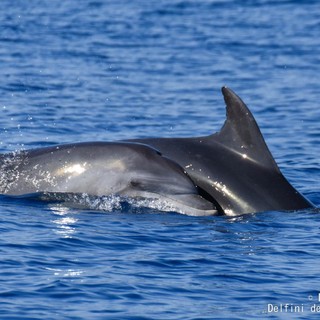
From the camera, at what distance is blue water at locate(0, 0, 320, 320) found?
13391 millimetres

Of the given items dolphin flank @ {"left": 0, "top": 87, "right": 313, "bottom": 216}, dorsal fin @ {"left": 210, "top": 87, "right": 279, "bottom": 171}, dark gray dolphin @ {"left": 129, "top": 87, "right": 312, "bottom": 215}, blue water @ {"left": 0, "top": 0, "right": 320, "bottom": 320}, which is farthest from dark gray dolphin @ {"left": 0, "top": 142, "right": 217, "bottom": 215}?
dorsal fin @ {"left": 210, "top": 87, "right": 279, "bottom": 171}

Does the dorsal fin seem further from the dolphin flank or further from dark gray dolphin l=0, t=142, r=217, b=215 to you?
dark gray dolphin l=0, t=142, r=217, b=215

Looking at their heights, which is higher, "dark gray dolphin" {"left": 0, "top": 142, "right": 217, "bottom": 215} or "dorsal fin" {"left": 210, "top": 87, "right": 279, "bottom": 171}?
"dorsal fin" {"left": 210, "top": 87, "right": 279, "bottom": 171}

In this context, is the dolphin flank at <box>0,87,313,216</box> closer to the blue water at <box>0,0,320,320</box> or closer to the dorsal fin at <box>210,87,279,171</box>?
the dorsal fin at <box>210,87,279,171</box>

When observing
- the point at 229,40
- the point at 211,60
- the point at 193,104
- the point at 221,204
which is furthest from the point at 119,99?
the point at 221,204

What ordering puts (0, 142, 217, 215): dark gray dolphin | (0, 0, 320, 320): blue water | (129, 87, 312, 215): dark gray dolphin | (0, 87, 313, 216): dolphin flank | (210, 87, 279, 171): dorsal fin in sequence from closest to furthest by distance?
(0, 0, 320, 320): blue water → (0, 142, 217, 215): dark gray dolphin → (0, 87, 313, 216): dolphin flank → (129, 87, 312, 215): dark gray dolphin → (210, 87, 279, 171): dorsal fin

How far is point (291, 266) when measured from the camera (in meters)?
14.6

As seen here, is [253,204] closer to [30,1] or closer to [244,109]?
[244,109]

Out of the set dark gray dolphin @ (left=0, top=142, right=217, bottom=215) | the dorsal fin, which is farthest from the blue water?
the dorsal fin

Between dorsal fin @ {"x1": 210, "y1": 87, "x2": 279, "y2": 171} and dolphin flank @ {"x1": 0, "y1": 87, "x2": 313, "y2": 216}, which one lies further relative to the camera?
dorsal fin @ {"x1": 210, "y1": 87, "x2": 279, "y2": 171}

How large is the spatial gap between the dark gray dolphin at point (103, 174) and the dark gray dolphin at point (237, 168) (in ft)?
1.60

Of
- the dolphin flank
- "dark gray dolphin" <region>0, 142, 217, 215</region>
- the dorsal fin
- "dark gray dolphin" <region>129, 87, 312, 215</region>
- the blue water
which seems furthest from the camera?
the dorsal fin

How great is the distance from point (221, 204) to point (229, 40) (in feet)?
69.1

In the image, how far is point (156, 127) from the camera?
25.5m
